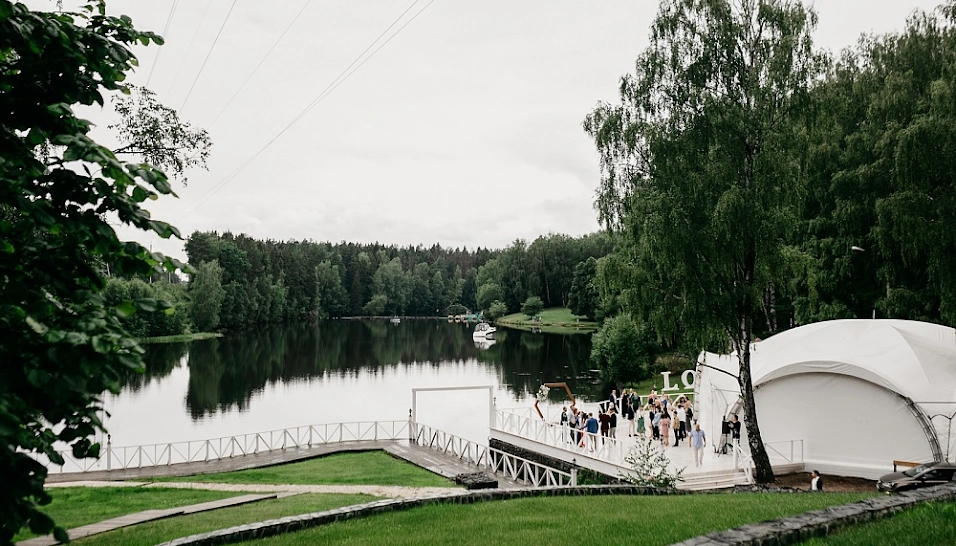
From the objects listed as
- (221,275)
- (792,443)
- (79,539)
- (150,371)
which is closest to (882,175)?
(792,443)

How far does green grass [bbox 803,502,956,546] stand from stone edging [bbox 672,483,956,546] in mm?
102

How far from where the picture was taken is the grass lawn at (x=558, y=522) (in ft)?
27.6

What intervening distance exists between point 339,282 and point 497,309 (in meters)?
31.6

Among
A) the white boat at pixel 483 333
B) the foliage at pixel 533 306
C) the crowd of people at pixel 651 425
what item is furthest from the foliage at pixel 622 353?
the foliage at pixel 533 306

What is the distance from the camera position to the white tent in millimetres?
18031

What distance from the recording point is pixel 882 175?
91.6 feet

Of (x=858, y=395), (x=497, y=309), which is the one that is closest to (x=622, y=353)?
(x=858, y=395)

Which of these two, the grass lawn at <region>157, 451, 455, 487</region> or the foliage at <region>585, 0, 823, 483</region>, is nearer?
the foliage at <region>585, 0, 823, 483</region>

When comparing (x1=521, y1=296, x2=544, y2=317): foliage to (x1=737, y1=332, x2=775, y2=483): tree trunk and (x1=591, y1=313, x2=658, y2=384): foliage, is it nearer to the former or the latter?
(x1=591, y1=313, x2=658, y2=384): foliage

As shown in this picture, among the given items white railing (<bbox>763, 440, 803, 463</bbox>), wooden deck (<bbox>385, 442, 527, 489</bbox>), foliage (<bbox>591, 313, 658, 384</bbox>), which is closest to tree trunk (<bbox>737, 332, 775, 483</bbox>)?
white railing (<bbox>763, 440, 803, 463</bbox>)

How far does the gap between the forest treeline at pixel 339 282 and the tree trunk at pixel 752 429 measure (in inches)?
2159

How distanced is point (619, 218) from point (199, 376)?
39.0 m

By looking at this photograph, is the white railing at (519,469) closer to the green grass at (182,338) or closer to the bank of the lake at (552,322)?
the green grass at (182,338)

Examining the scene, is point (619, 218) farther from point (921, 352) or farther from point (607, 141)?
point (921, 352)
